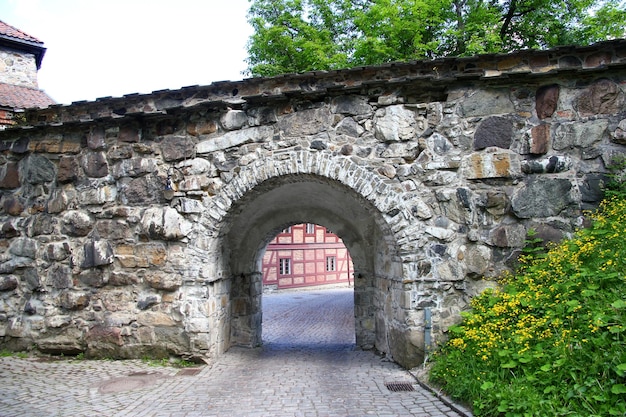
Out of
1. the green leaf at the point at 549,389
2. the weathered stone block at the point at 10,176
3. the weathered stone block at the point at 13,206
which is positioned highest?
the weathered stone block at the point at 10,176

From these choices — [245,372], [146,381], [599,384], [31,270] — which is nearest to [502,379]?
[599,384]

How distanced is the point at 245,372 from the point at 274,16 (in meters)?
12.2

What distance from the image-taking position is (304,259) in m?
23.0

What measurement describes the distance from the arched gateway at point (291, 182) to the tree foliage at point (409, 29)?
6.19 metres

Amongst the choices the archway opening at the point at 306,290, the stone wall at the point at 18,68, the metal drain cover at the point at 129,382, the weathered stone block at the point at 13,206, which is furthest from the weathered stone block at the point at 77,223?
the stone wall at the point at 18,68

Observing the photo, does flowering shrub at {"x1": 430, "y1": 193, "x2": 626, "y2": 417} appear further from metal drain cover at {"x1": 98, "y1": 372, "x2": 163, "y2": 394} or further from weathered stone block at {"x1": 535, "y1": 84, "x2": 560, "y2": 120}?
metal drain cover at {"x1": 98, "y1": 372, "x2": 163, "y2": 394}

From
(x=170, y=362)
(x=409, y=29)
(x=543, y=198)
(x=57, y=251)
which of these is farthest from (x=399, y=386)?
(x=409, y=29)

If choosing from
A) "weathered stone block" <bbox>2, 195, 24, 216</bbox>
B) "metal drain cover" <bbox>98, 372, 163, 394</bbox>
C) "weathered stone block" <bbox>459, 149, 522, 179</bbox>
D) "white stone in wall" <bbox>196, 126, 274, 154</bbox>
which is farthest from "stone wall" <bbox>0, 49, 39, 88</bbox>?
"weathered stone block" <bbox>459, 149, 522, 179</bbox>

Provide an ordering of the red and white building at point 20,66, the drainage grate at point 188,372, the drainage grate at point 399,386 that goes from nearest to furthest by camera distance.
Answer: the drainage grate at point 399,386
the drainage grate at point 188,372
the red and white building at point 20,66

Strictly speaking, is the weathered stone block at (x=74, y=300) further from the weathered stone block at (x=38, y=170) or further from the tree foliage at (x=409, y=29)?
the tree foliage at (x=409, y=29)

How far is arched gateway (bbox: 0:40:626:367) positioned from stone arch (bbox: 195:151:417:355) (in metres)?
0.04

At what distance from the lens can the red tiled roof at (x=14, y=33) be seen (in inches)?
523

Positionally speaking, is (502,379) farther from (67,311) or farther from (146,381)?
(67,311)

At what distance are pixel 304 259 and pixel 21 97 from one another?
14.1 metres
